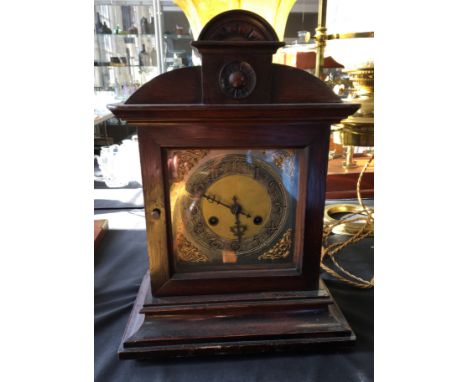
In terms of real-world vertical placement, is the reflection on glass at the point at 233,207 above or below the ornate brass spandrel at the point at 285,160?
below

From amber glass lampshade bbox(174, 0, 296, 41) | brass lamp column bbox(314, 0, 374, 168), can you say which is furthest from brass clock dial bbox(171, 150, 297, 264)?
brass lamp column bbox(314, 0, 374, 168)

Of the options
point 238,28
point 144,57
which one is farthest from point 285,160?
point 144,57

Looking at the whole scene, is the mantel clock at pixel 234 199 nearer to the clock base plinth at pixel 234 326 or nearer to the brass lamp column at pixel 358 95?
the clock base plinth at pixel 234 326

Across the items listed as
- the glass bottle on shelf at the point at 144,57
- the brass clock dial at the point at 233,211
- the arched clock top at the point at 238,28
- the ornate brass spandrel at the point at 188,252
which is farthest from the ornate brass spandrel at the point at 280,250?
the glass bottle on shelf at the point at 144,57

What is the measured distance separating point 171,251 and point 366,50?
0.62 meters

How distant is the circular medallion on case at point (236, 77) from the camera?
58 cm

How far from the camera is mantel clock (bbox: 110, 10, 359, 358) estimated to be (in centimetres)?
58

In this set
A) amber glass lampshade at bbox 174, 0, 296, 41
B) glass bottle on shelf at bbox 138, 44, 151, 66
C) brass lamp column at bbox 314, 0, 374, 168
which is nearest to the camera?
amber glass lampshade at bbox 174, 0, 296, 41

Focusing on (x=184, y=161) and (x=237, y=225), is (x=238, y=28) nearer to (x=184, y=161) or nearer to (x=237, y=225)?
(x=184, y=161)

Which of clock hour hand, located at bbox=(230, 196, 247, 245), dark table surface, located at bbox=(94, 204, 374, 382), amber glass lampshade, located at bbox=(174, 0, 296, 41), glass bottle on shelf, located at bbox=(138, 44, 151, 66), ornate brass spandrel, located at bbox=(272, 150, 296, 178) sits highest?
glass bottle on shelf, located at bbox=(138, 44, 151, 66)

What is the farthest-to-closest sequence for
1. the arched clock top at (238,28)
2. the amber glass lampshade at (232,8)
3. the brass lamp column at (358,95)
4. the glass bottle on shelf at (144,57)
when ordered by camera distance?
the glass bottle on shelf at (144,57) < the brass lamp column at (358,95) < the amber glass lampshade at (232,8) < the arched clock top at (238,28)

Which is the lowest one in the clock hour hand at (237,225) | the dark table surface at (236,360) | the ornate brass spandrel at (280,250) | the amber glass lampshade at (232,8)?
the dark table surface at (236,360)

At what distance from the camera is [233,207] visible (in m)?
0.67

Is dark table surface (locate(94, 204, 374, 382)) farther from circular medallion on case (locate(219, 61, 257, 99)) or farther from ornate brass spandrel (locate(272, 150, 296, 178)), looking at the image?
circular medallion on case (locate(219, 61, 257, 99))
